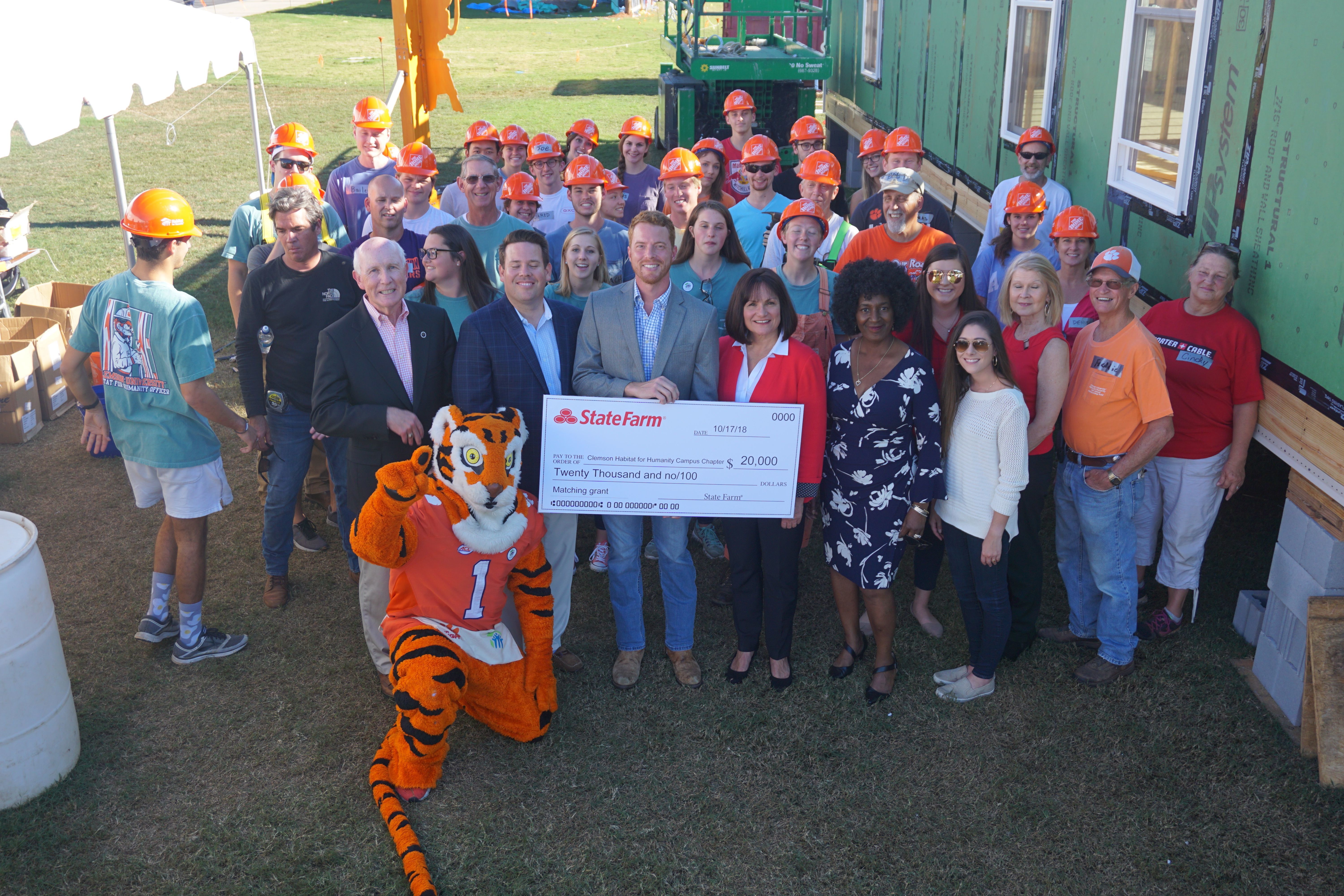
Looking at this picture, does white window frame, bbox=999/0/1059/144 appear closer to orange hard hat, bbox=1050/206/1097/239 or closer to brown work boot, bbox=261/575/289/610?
orange hard hat, bbox=1050/206/1097/239

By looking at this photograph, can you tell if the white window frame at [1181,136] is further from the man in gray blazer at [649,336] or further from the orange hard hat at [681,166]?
the man in gray blazer at [649,336]

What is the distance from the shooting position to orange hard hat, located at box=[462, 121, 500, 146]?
25.7 feet

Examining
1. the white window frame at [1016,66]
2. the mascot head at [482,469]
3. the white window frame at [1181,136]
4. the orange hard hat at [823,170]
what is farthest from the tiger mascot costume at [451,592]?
the white window frame at [1016,66]

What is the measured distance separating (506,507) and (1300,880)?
3303 mm

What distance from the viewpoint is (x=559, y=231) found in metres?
6.50

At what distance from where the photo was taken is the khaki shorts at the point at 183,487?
189 inches

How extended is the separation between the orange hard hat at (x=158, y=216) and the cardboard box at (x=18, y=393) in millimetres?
3723

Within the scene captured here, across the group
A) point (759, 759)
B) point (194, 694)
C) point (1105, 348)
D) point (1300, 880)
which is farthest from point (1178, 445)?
point (194, 694)

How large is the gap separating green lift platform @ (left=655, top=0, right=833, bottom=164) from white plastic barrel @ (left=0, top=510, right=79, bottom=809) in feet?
36.8

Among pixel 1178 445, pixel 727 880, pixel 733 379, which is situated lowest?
pixel 727 880

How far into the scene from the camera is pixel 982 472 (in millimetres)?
4289

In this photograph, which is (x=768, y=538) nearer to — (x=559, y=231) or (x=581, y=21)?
(x=559, y=231)

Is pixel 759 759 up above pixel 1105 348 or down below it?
below

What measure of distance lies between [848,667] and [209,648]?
3.16m
